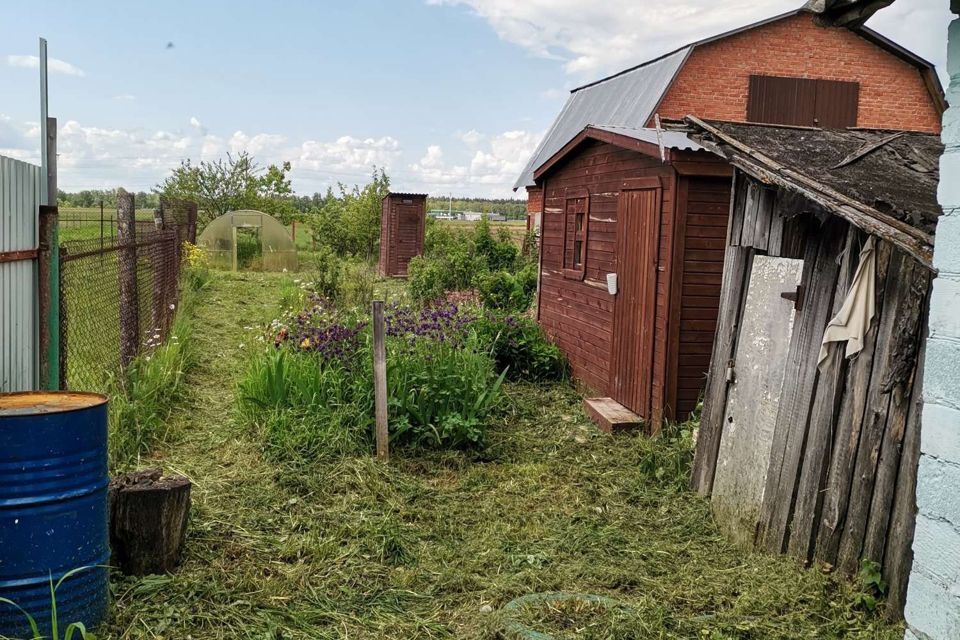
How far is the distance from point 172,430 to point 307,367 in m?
1.22

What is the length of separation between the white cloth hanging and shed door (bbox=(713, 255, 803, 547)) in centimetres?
67

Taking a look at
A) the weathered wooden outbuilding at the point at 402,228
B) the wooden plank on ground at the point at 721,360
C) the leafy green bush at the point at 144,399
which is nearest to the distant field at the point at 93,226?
the leafy green bush at the point at 144,399

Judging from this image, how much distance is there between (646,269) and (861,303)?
3.62 m

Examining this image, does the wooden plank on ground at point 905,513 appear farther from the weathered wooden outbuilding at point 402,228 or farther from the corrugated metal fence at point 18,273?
the weathered wooden outbuilding at point 402,228

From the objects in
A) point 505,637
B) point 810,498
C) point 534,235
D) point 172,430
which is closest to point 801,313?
point 810,498

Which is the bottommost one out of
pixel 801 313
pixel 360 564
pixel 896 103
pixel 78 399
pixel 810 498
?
pixel 360 564

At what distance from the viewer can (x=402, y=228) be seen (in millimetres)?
23969

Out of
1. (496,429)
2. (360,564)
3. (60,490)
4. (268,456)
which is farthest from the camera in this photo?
(496,429)

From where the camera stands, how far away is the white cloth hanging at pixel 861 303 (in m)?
4.43

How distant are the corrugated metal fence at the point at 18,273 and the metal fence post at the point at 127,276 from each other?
3.28m

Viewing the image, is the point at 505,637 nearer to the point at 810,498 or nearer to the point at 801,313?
the point at 810,498

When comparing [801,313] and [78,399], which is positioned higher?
[801,313]

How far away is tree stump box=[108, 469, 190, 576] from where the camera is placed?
430 centimetres

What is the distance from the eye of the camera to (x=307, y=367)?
7.35 m
